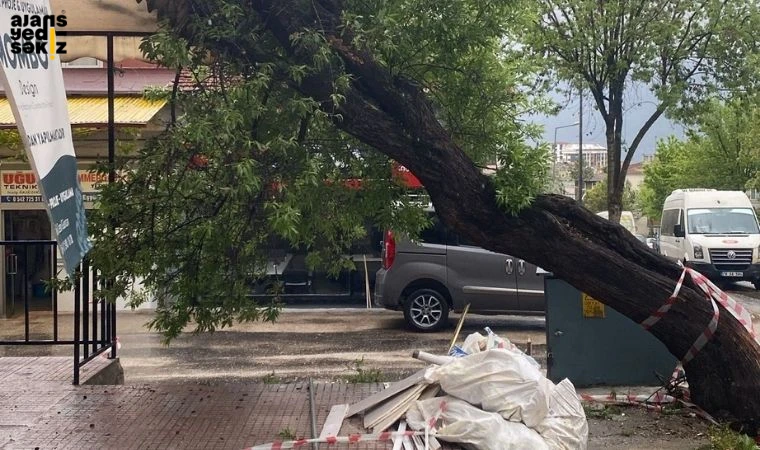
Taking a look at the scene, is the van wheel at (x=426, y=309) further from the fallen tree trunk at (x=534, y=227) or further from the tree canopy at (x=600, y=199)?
the tree canopy at (x=600, y=199)

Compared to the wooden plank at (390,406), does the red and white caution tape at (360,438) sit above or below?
below

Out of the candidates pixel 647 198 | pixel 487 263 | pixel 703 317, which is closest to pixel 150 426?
pixel 703 317

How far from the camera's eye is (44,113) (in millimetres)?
4977

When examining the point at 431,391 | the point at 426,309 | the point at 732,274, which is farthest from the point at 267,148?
the point at 732,274

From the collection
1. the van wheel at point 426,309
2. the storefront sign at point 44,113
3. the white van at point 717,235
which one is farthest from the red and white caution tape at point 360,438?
the white van at point 717,235

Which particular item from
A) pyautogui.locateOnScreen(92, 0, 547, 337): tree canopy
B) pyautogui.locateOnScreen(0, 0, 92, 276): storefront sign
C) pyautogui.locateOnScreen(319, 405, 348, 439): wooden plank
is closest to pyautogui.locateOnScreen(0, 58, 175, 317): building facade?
pyautogui.locateOnScreen(92, 0, 547, 337): tree canopy

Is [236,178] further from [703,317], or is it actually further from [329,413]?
[703,317]

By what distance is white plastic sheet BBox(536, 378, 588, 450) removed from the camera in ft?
18.0

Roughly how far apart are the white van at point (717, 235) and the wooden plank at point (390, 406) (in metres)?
15.9

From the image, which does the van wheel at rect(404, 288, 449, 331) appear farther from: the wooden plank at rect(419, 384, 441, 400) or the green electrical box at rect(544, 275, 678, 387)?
the wooden plank at rect(419, 384, 441, 400)

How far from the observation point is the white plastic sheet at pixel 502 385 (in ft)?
17.9

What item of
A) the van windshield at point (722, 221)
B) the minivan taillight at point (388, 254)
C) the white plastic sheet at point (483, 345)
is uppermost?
the van windshield at point (722, 221)

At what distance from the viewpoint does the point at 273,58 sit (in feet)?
18.5

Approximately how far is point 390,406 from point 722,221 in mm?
18062
